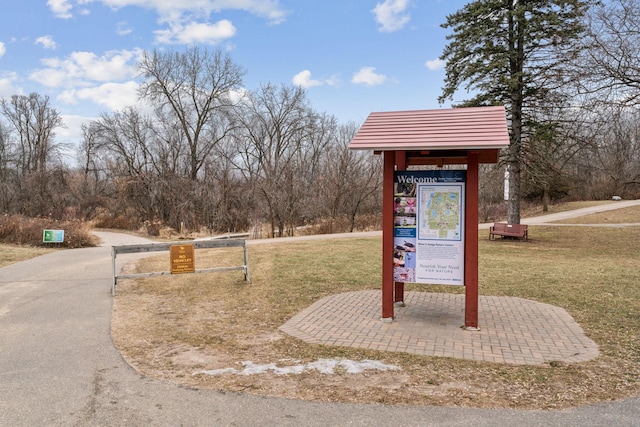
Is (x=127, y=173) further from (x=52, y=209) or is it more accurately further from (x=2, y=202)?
(x=2, y=202)

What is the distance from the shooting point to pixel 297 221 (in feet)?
94.6

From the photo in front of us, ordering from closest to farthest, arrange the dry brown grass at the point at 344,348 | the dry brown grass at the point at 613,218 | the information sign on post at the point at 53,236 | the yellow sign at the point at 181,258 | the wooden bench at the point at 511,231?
the dry brown grass at the point at 344,348 < the yellow sign at the point at 181,258 < the information sign on post at the point at 53,236 < the wooden bench at the point at 511,231 < the dry brown grass at the point at 613,218

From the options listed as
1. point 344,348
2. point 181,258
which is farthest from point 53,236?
point 344,348

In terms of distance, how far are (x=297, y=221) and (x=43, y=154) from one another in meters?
35.4

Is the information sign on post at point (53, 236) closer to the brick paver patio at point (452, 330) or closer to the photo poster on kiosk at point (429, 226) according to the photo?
the brick paver patio at point (452, 330)

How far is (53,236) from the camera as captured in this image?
16.6 meters

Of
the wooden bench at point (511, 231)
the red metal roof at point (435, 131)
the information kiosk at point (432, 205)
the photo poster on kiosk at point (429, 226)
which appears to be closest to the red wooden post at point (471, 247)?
the information kiosk at point (432, 205)

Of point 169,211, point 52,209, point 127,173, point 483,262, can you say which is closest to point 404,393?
point 483,262

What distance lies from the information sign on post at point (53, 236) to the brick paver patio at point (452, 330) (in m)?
13.2

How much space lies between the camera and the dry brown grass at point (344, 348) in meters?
4.05

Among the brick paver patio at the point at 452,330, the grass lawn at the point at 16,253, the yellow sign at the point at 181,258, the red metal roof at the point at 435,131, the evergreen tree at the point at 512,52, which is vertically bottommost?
the brick paver patio at the point at 452,330

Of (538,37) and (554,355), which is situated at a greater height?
(538,37)

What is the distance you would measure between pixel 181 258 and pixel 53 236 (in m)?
10.6

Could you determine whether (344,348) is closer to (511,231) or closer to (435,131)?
(435,131)
